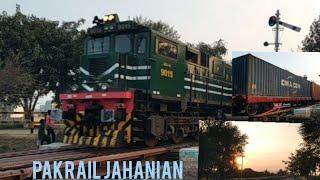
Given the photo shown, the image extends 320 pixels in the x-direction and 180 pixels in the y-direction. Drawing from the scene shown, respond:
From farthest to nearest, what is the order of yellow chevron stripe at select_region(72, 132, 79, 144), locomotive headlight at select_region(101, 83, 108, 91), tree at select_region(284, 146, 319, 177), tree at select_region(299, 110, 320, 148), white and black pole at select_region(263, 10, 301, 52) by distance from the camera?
yellow chevron stripe at select_region(72, 132, 79, 144)
locomotive headlight at select_region(101, 83, 108, 91)
white and black pole at select_region(263, 10, 301, 52)
tree at select_region(299, 110, 320, 148)
tree at select_region(284, 146, 319, 177)

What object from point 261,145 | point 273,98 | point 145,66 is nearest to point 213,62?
point 145,66

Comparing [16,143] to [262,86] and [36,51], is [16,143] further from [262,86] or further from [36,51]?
[262,86]

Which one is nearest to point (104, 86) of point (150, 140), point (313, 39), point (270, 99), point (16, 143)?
point (150, 140)

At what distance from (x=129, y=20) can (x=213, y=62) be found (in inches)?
140

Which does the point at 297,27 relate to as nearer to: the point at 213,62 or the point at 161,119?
the point at 161,119

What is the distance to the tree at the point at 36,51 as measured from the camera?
517 inches

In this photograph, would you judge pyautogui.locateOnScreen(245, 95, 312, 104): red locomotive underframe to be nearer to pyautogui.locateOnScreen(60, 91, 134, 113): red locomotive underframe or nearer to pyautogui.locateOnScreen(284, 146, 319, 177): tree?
pyautogui.locateOnScreen(284, 146, 319, 177): tree

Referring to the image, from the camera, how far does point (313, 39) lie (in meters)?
6.83

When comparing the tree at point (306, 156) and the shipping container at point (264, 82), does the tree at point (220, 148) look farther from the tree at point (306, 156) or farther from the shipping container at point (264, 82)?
the shipping container at point (264, 82)

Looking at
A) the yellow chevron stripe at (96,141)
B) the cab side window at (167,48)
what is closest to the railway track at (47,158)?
the yellow chevron stripe at (96,141)

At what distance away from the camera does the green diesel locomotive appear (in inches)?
355

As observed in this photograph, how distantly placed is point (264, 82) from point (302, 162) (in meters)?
1.85

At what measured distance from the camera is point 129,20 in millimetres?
9211

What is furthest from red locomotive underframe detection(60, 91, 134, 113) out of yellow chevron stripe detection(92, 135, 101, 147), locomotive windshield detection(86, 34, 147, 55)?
locomotive windshield detection(86, 34, 147, 55)
